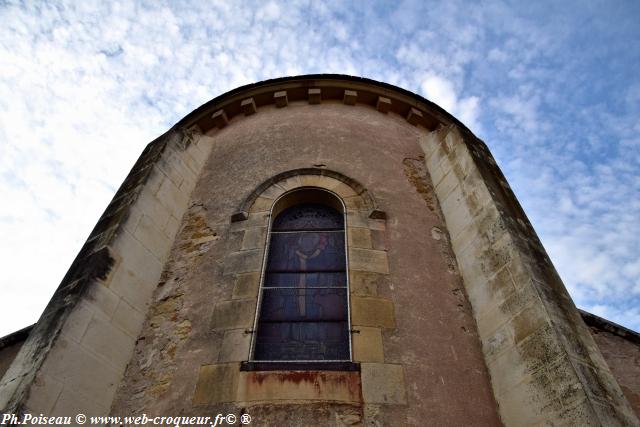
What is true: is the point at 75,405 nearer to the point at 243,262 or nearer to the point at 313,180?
the point at 243,262

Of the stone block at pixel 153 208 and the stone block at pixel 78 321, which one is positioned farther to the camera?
the stone block at pixel 153 208

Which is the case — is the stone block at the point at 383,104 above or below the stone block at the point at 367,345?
above

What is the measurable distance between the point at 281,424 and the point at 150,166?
4.03m

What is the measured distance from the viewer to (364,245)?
17.8 ft

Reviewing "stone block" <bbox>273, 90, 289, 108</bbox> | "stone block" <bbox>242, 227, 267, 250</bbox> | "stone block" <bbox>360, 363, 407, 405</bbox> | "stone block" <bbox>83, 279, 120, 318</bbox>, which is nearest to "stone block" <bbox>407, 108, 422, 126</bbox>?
"stone block" <bbox>273, 90, 289, 108</bbox>

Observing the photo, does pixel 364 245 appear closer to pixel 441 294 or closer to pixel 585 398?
pixel 441 294

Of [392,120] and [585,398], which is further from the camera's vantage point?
[392,120]

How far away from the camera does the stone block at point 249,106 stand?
8.28 metres

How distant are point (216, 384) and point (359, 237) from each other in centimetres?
227

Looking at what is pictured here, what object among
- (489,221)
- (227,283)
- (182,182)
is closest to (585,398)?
(489,221)

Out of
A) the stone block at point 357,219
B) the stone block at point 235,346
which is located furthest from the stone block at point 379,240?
the stone block at point 235,346

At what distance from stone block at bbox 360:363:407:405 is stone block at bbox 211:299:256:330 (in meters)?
1.23

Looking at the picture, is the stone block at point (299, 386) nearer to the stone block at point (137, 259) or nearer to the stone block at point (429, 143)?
the stone block at point (137, 259)

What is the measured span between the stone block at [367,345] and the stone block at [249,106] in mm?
4947
